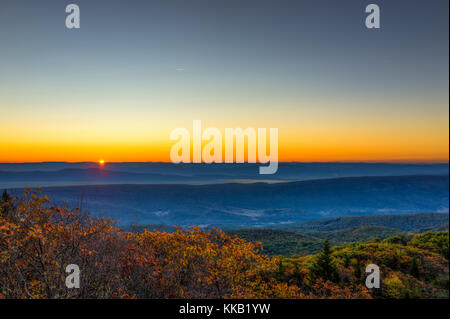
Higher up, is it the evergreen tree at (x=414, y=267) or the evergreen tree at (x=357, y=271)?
the evergreen tree at (x=414, y=267)

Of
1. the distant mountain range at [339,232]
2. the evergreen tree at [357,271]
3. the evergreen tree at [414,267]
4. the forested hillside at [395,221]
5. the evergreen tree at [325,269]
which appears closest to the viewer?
the evergreen tree at [414,267]

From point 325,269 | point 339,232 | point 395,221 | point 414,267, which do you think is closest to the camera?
point 414,267

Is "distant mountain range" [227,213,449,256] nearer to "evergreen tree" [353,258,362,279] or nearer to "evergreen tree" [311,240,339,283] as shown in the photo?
"evergreen tree" [311,240,339,283]

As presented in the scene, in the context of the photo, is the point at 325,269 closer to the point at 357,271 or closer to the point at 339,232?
the point at 357,271

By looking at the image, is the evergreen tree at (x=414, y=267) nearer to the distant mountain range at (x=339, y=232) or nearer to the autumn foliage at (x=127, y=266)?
the autumn foliage at (x=127, y=266)

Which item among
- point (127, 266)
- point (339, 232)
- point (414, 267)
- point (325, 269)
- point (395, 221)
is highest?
point (414, 267)

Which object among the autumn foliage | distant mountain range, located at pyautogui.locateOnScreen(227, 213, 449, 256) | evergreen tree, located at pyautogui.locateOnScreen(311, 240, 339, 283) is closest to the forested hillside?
distant mountain range, located at pyautogui.locateOnScreen(227, 213, 449, 256)

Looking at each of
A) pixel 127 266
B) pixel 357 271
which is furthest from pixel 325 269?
pixel 127 266

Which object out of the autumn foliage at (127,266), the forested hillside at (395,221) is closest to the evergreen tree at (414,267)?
the autumn foliage at (127,266)

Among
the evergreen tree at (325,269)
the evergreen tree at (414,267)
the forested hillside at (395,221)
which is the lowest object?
the forested hillside at (395,221)
